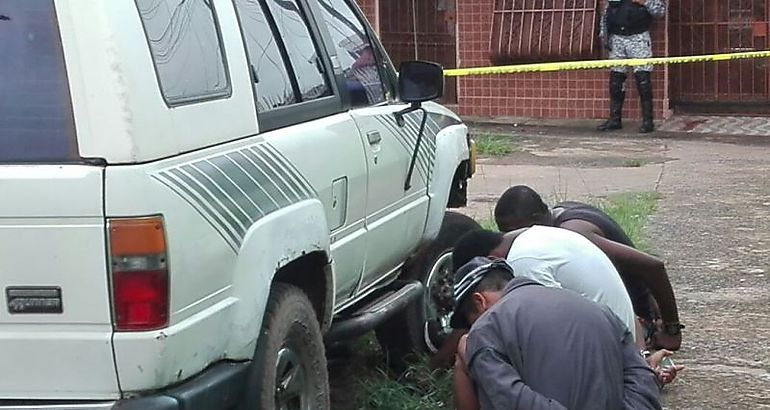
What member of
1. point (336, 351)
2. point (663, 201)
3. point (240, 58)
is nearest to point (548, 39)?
point (663, 201)

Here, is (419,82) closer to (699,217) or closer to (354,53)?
(354,53)

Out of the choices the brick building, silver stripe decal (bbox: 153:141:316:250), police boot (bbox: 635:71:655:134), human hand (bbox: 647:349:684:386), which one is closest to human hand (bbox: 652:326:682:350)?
human hand (bbox: 647:349:684:386)

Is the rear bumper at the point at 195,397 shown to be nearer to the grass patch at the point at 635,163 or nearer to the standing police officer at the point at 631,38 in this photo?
the grass patch at the point at 635,163

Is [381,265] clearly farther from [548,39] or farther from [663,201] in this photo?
[548,39]

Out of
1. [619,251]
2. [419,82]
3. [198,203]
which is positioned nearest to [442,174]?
[419,82]

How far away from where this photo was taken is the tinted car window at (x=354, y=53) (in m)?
5.18

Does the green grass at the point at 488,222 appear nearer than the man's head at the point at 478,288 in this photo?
No

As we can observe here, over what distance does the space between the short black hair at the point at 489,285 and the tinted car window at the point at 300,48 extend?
996 mm

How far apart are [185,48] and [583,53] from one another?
472 inches

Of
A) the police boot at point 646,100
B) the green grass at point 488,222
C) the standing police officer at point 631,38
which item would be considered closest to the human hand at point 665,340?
the green grass at point 488,222

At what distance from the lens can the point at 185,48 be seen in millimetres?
3666

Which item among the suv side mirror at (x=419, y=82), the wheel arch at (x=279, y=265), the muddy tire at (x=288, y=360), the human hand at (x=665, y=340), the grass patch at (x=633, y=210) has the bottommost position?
the grass patch at (x=633, y=210)

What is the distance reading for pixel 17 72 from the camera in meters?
3.34

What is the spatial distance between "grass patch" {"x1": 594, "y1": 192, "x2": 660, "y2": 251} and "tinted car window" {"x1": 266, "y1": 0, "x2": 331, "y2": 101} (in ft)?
13.2
